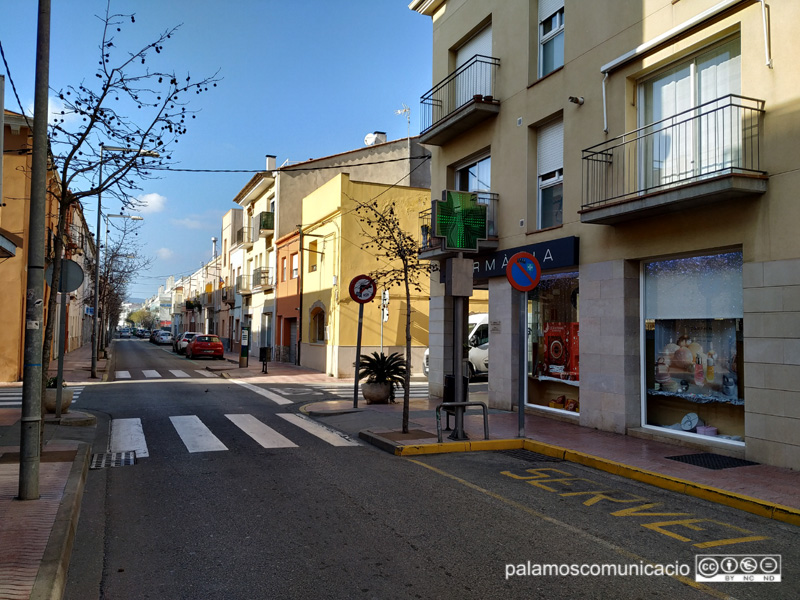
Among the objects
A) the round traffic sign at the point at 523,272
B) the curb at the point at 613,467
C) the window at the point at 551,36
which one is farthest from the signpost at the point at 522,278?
the window at the point at 551,36

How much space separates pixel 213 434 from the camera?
1046 cm

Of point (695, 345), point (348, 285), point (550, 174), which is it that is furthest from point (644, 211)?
point (348, 285)

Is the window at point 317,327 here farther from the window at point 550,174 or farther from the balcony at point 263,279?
the window at point 550,174

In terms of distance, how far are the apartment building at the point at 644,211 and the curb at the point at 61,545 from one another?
580 centimetres

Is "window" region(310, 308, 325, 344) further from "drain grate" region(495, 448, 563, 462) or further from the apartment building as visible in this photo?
"drain grate" region(495, 448, 563, 462)

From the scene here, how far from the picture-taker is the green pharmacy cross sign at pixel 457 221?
11.0 m

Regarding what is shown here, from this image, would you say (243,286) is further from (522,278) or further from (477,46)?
(522,278)

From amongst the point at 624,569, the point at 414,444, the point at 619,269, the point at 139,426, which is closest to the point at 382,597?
the point at 624,569

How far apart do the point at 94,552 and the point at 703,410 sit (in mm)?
8199

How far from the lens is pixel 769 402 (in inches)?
317

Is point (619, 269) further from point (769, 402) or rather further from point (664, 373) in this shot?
point (769, 402)

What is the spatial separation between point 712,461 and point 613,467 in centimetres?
145

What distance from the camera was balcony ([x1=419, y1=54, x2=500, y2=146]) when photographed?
13922 mm
